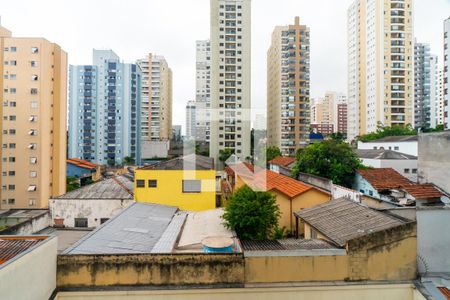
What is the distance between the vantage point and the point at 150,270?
22.7 feet

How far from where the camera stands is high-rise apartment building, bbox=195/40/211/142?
50100 mm

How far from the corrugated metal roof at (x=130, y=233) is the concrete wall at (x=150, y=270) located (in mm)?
821

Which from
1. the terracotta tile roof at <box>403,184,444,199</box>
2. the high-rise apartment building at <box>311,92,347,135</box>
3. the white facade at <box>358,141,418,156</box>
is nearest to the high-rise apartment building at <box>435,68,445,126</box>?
the high-rise apartment building at <box>311,92,347,135</box>

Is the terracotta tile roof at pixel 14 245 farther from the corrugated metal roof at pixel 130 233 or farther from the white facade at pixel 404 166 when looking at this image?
the white facade at pixel 404 166

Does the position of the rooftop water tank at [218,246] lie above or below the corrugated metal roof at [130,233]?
above

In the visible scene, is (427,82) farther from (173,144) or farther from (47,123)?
(47,123)

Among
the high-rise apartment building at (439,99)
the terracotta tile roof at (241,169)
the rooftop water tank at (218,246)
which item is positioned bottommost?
the rooftop water tank at (218,246)

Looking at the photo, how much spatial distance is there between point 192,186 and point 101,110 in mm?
42181

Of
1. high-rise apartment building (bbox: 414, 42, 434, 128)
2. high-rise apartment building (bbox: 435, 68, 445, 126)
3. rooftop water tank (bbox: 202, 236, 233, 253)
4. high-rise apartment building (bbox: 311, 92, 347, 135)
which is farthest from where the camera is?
high-rise apartment building (bbox: 311, 92, 347, 135)

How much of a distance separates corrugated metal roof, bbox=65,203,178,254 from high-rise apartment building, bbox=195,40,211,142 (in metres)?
34.4

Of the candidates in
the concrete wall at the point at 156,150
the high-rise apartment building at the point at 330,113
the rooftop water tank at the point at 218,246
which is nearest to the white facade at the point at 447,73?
the rooftop water tank at the point at 218,246

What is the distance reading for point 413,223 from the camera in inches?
283

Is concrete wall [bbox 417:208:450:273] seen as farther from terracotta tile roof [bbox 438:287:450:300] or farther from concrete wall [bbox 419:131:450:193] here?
concrete wall [bbox 419:131:450:193]

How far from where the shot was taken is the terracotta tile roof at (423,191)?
45.0 feet
